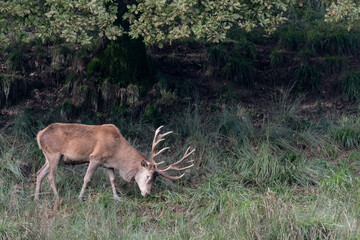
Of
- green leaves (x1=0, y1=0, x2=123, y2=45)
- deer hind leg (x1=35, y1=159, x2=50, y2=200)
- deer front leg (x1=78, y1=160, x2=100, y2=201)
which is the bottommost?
deer hind leg (x1=35, y1=159, x2=50, y2=200)

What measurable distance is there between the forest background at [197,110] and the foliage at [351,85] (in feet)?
0.10

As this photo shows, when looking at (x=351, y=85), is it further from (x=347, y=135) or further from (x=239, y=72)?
(x=239, y=72)

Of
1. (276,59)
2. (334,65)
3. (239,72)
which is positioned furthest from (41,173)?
(334,65)

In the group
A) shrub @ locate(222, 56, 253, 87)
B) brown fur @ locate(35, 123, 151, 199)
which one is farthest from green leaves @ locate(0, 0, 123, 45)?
shrub @ locate(222, 56, 253, 87)

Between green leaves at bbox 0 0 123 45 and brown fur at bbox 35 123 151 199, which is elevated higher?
green leaves at bbox 0 0 123 45

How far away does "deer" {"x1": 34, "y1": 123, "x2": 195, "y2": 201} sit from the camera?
10875 mm

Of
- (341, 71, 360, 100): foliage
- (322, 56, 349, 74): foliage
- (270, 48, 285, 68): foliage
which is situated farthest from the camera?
(270, 48, 285, 68): foliage

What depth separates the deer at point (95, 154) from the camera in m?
10.9

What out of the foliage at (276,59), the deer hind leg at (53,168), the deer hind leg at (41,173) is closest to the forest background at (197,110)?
the foliage at (276,59)

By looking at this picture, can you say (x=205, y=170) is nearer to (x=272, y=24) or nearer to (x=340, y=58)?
(x=272, y=24)

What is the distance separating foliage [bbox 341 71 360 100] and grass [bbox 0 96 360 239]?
1.24 metres

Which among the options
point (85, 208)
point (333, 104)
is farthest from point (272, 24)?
point (85, 208)

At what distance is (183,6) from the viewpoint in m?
10.4

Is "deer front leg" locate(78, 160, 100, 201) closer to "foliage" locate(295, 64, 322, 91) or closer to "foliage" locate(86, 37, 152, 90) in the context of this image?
"foliage" locate(86, 37, 152, 90)
